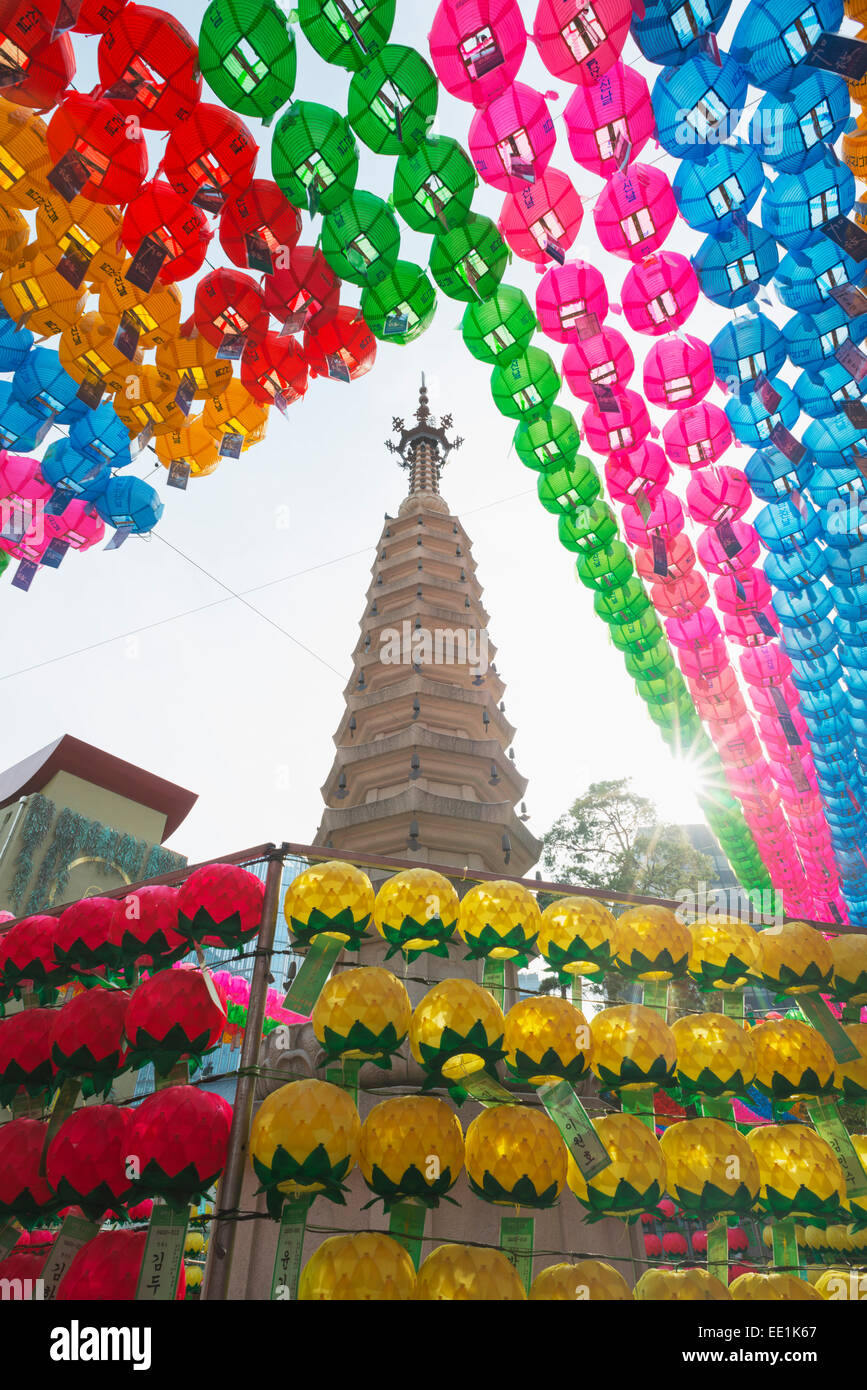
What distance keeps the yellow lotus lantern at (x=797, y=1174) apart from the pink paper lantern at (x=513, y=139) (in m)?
6.41

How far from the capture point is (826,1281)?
4.66 m

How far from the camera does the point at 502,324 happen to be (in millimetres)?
6070

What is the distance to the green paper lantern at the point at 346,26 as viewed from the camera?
4.20 meters

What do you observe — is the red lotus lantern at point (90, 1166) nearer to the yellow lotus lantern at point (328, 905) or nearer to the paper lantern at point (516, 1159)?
the yellow lotus lantern at point (328, 905)

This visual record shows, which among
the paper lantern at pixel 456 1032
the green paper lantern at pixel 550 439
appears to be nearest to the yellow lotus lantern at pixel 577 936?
the paper lantern at pixel 456 1032

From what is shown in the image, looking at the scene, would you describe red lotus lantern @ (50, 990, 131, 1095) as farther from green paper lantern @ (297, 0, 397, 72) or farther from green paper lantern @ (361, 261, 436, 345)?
green paper lantern @ (297, 0, 397, 72)

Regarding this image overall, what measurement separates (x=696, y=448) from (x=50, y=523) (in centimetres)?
603

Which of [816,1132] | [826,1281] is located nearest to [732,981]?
[816,1132]

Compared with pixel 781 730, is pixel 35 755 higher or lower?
higher

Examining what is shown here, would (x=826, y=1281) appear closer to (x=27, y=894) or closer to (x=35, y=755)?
(x=27, y=894)

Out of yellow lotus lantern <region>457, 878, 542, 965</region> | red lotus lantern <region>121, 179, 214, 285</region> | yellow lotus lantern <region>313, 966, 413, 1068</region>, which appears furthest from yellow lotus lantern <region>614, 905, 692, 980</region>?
red lotus lantern <region>121, 179, 214, 285</region>

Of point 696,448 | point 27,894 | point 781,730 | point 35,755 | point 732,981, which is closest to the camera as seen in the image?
point 732,981

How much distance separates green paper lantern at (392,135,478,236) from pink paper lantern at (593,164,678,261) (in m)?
0.94

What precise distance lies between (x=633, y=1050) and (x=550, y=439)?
517 centimetres
